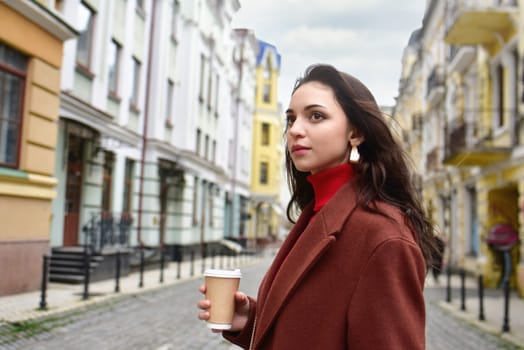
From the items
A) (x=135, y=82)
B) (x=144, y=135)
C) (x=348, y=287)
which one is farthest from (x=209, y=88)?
(x=348, y=287)

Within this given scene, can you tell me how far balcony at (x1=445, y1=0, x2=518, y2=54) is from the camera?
16.1 metres

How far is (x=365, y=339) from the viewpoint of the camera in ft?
4.88

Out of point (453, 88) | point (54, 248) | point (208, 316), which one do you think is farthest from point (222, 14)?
point (208, 316)

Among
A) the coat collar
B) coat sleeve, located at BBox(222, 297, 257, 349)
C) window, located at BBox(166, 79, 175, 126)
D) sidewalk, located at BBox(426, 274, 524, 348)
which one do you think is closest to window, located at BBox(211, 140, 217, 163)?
window, located at BBox(166, 79, 175, 126)

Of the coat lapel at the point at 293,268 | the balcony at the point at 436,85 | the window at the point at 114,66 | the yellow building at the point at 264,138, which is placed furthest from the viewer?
the yellow building at the point at 264,138

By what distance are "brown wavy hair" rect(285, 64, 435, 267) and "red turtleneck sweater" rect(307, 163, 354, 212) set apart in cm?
4

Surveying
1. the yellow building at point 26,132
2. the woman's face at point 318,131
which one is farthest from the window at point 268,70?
the woman's face at point 318,131

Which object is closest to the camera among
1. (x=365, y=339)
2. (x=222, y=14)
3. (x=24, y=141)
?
(x=365, y=339)

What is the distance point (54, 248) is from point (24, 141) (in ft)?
14.3

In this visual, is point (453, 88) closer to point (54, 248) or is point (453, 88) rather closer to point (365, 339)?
point (54, 248)

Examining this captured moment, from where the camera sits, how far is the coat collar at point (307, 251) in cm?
164

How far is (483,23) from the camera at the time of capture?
1669cm

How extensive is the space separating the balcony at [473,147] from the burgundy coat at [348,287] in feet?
49.9

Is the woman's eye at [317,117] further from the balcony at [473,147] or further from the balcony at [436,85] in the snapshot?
the balcony at [436,85]
